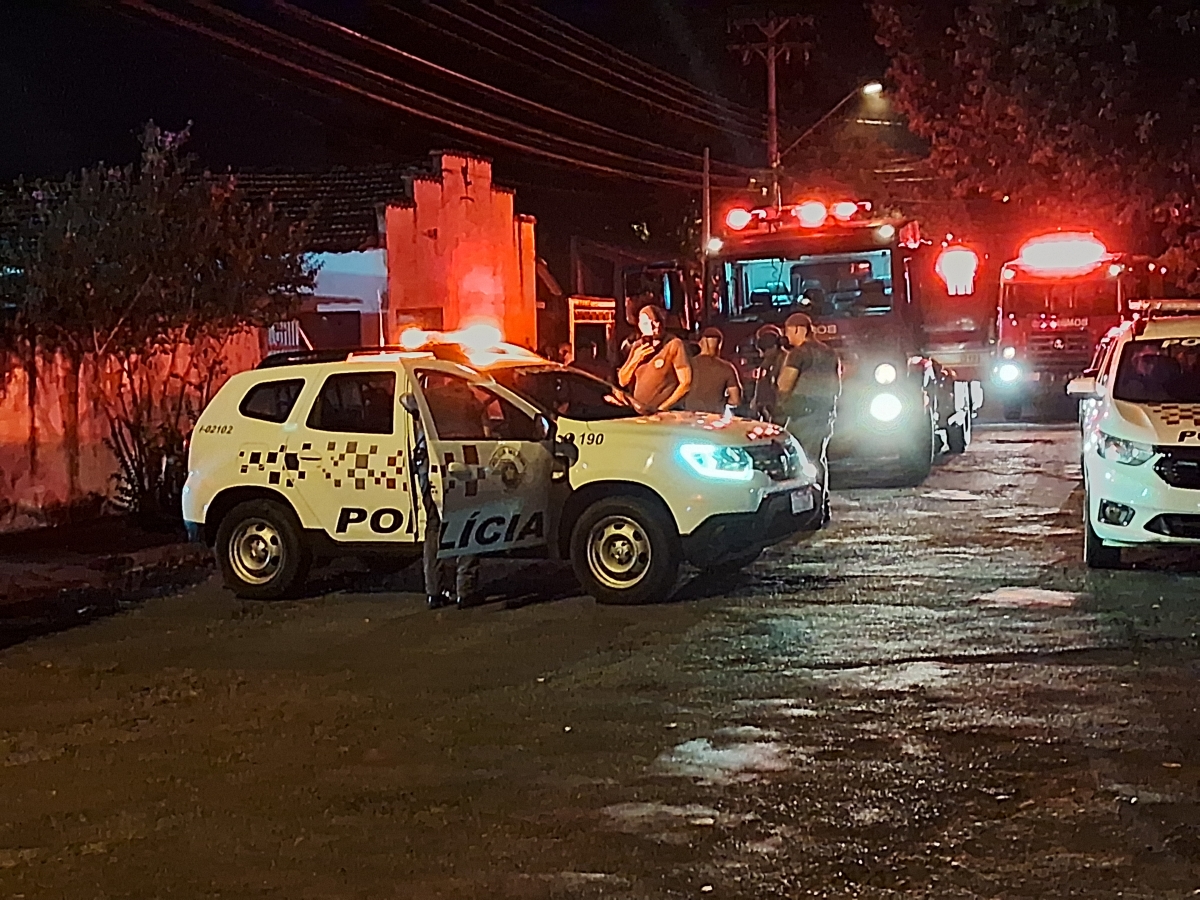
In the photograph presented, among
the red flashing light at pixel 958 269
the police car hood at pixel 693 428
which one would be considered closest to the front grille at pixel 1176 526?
the police car hood at pixel 693 428

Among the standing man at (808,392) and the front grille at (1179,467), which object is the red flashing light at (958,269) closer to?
the standing man at (808,392)

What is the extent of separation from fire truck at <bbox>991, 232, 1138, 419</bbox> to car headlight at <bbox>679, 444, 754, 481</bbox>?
69.4 ft

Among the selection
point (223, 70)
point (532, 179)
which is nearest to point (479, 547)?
point (223, 70)

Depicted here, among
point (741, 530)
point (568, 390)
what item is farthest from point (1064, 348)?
point (741, 530)

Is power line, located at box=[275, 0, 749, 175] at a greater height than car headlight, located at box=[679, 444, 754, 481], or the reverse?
power line, located at box=[275, 0, 749, 175]

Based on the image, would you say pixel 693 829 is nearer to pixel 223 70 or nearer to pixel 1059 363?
pixel 1059 363

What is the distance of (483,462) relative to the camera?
1089 cm

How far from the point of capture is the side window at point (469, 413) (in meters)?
11.2

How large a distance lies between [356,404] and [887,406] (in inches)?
353

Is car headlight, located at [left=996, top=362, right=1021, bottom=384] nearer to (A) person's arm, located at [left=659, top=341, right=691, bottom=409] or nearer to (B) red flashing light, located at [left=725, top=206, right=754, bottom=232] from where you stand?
(B) red flashing light, located at [left=725, top=206, right=754, bottom=232]

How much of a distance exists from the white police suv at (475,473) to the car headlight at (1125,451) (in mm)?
2065

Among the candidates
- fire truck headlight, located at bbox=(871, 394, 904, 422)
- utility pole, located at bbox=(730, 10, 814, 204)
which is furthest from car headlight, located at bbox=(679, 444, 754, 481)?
utility pole, located at bbox=(730, 10, 814, 204)

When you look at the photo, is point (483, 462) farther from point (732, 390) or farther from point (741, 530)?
point (732, 390)

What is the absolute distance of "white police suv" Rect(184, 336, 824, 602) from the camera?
11031 millimetres
